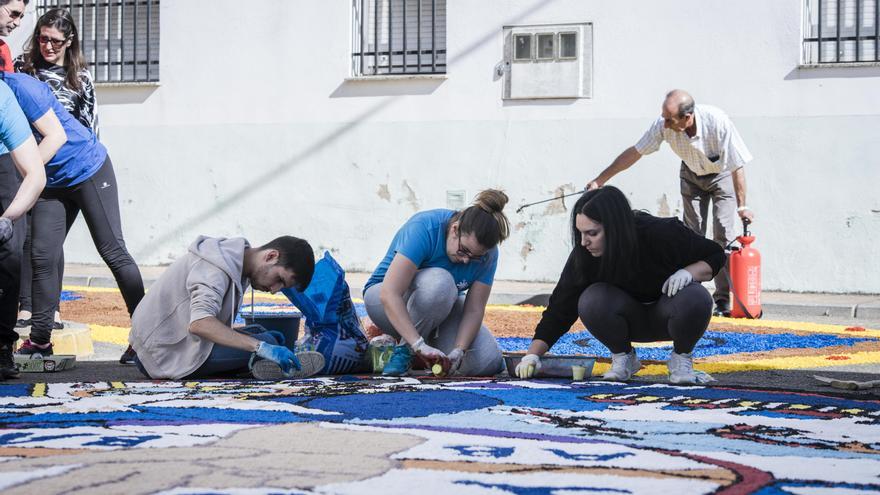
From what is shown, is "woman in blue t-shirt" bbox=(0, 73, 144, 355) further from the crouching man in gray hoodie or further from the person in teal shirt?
the crouching man in gray hoodie

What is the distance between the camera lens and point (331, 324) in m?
5.75

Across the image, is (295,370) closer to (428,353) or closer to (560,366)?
(428,353)

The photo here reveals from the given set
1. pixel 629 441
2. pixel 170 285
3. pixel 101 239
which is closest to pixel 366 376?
pixel 170 285

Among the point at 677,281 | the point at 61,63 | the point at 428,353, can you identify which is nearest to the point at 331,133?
the point at 61,63

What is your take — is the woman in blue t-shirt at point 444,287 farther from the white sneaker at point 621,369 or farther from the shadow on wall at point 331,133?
the shadow on wall at point 331,133

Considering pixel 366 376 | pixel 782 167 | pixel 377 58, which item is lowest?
pixel 366 376

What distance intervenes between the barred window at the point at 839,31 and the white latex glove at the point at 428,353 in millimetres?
8105

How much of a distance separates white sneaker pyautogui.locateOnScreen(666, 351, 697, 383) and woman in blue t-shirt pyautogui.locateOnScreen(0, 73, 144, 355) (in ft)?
8.81

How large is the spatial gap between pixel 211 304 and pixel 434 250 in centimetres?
106

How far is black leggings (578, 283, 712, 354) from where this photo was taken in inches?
208

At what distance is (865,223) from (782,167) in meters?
0.95

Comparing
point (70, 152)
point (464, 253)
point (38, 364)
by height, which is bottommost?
point (38, 364)

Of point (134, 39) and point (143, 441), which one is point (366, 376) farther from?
point (134, 39)

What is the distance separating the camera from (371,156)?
1358 centimetres
